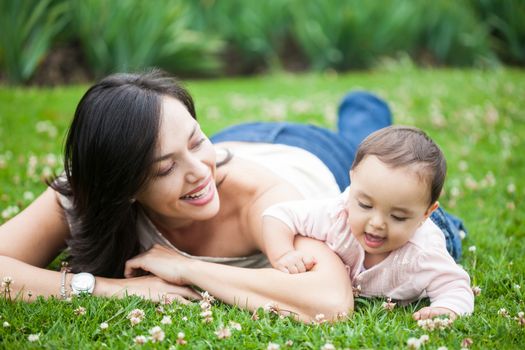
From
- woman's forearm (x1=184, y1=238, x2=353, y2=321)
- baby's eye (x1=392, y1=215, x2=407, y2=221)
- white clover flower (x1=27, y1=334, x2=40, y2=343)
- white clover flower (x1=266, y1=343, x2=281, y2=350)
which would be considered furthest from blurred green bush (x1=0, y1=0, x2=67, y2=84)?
white clover flower (x1=266, y1=343, x2=281, y2=350)

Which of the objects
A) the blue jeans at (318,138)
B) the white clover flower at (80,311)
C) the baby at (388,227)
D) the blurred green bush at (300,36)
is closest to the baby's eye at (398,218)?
the baby at (388,227)

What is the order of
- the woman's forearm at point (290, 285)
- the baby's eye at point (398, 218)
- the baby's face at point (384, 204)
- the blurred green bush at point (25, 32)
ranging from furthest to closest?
the blurred green bush at point (25, 32) < the woman's forearm at point (290, 285) < the baby's eye at point (398, 218) < the baby's face at point (384, 204)

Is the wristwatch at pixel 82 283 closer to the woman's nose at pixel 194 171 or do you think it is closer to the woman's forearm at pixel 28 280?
the woman's forearm at pixel 28 280

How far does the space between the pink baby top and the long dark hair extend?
0.81m

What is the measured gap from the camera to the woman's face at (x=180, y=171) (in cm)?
307

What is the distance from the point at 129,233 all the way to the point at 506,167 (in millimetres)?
4230

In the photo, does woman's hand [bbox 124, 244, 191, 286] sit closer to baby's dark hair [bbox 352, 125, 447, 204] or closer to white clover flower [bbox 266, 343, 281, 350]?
white clover flower [bbox 266, 343, 281, 350]

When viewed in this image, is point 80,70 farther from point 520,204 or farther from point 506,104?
point 520,204

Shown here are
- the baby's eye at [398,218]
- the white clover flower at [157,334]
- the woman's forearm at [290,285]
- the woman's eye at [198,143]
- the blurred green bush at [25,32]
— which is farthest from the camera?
the blurred green bush at [25,32]

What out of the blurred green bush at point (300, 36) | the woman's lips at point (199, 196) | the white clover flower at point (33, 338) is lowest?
the blurred green bush at point (300, 36)

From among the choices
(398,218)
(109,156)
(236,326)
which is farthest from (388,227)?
(109,156)

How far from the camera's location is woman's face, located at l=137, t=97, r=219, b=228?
10.1 feet

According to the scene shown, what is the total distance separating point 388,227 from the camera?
2.89m

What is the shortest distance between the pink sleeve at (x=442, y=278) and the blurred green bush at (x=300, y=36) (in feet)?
25.2
